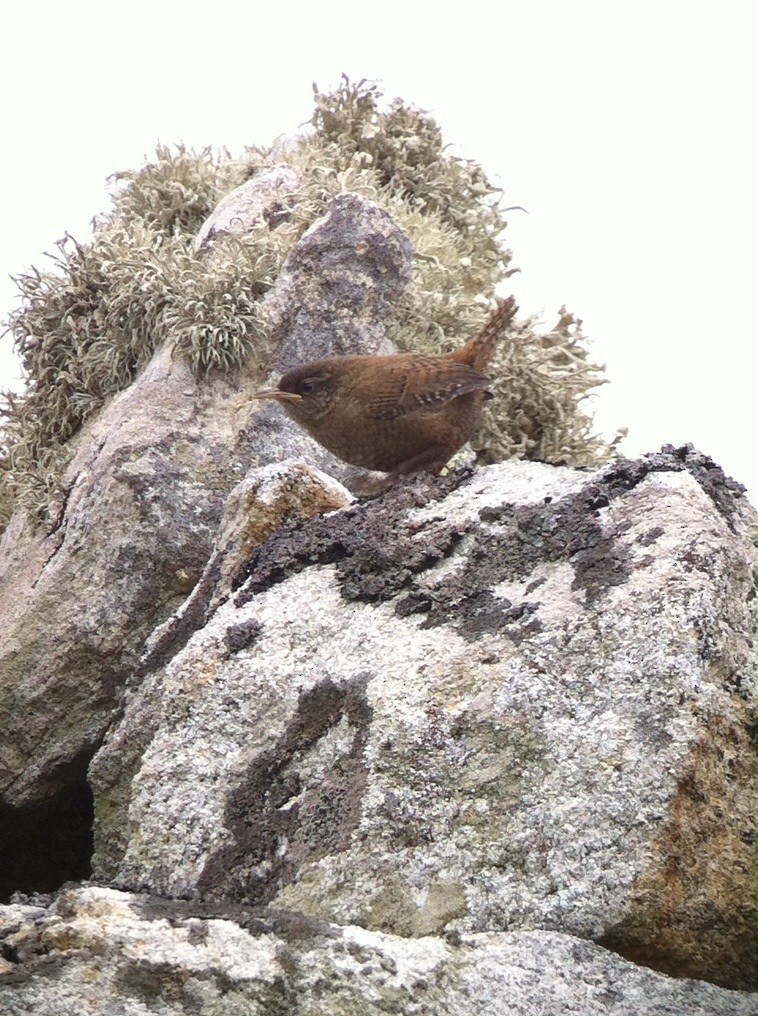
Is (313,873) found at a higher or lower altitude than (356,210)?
lower

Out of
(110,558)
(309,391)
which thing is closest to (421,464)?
(309,391)

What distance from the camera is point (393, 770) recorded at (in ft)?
12.2

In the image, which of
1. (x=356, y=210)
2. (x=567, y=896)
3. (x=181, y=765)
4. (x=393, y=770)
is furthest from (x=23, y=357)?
(x=567, y=896)

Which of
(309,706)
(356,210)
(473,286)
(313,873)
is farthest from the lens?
(473,286)

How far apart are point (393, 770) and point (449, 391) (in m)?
2.43

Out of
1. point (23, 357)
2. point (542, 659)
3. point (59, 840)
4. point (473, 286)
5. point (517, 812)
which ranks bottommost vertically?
point (59, 840)

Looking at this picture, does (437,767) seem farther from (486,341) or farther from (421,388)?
(486,341)

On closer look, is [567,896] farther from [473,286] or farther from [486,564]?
[473,286]

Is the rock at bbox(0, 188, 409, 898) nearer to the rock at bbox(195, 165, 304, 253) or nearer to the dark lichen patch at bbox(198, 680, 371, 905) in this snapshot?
the rock at bbox(195, 165, 304, 253)

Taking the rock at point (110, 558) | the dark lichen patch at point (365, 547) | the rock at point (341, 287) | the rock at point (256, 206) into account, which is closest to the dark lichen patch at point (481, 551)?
the dark lichen patch at point (365, 547)

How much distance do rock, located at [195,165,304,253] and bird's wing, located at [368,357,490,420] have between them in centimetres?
231

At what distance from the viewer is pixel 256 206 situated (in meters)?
7.94

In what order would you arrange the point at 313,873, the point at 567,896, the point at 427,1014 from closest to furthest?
the point at 427,1014, the point at 567,896, the point at 313,873

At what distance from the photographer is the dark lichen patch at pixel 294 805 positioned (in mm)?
3732
